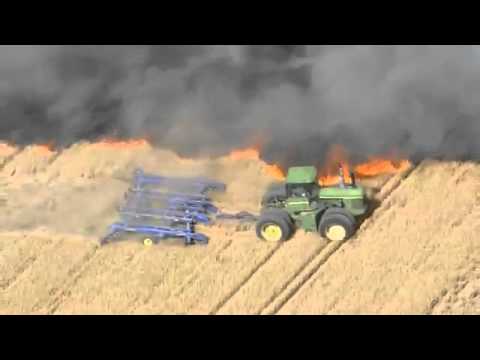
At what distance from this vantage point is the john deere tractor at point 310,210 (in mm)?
13703

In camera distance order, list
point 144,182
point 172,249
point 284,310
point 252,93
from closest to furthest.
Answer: point 284,310 < point 172,249 < point 144,182 < point 252,93

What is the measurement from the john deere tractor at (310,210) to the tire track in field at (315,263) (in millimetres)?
167

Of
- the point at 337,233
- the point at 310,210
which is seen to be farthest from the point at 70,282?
the point at 337,233

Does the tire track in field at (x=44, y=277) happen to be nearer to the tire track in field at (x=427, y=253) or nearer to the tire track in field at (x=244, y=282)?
the tire track in field at (x=244, y=282)

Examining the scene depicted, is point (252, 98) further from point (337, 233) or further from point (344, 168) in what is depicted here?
point (337, 233)

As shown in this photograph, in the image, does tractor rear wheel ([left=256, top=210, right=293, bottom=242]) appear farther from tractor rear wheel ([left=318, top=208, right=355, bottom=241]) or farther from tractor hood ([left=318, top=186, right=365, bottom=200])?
tractor hood ([left=318, top=186, right=365, bottom=200])

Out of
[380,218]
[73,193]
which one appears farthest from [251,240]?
[73,193]

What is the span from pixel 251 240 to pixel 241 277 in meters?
0.83

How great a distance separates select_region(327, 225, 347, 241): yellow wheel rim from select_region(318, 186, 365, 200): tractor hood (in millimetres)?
511

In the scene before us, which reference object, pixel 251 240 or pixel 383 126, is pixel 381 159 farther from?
pixel 251 240

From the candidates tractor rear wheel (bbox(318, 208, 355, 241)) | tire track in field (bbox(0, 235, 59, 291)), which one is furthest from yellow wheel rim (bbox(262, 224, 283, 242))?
tire track in field (bbox(0, 235, 59, 291))

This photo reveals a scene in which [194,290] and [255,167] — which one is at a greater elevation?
[255,167]

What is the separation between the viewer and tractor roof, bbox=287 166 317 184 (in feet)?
46.0

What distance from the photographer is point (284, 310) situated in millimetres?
12891
